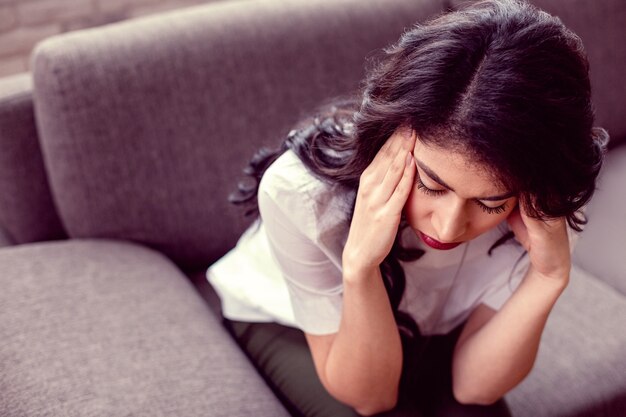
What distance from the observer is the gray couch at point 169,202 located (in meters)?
1.08

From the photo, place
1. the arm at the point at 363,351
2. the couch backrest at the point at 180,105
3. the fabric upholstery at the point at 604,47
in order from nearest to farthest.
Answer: the arm at the point at 363,351 < the couch backrest at the point at 180,105 < the fabric upholstery at the point at 604,47

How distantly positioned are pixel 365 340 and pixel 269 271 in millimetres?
285

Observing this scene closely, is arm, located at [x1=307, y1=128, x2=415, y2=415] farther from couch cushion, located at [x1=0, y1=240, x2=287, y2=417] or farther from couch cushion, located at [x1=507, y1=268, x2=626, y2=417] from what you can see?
couch cushion, located at [x1=507, y1=268, x2=626, y2=417]

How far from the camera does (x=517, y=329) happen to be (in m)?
1.01

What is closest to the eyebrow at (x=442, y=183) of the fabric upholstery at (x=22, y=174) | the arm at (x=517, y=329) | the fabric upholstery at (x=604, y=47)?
the arm at (x=517, y=329)

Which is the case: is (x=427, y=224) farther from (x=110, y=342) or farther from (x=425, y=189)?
(x=110, y=342)

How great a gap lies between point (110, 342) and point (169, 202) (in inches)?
13.8

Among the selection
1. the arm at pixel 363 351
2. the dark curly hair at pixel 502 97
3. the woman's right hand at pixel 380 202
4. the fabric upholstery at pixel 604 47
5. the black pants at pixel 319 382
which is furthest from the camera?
the fabric upholstery at pixel 604 47

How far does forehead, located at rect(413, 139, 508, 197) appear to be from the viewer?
0.77 meters

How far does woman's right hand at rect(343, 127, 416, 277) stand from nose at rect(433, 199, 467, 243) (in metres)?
0.05

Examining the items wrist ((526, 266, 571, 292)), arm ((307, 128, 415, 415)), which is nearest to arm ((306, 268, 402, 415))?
arm ((307, 128, 415, 415))

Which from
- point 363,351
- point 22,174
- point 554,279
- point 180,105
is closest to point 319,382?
point 363,351

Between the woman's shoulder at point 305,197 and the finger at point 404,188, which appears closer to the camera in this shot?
the finger at point 404,188

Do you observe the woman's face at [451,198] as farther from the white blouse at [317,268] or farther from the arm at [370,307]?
the white blouse at [317,268]
